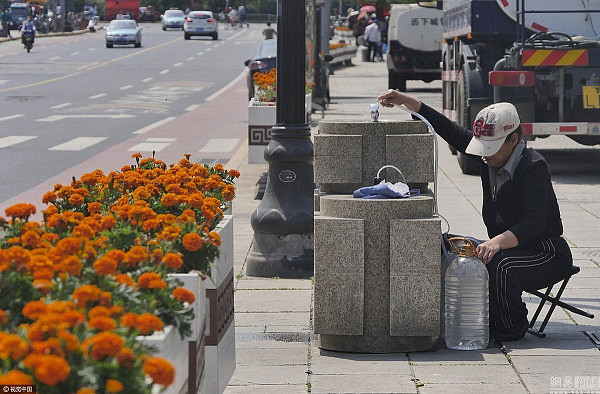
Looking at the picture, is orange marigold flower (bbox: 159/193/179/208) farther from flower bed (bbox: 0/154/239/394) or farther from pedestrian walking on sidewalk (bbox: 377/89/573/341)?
pedestrian walking on sidewalk (bbox: 377/89/573/341)

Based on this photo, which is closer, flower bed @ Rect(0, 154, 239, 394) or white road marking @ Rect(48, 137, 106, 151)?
flower bed @ Rect(0, 154, 239, 394)

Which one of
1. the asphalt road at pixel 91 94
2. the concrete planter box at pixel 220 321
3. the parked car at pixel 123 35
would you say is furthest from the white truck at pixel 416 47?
the parked car at pixel 123 35

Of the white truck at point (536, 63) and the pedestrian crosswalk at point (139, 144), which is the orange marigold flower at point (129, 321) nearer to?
the white truck at point (536, 63)

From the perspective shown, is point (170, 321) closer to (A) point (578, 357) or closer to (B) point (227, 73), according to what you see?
(A) point (578, 357)

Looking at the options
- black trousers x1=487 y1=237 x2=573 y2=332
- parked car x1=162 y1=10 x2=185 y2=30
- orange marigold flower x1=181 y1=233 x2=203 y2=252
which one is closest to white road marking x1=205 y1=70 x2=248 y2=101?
black trousers x1=487 y1=237 x2=573 y2=332

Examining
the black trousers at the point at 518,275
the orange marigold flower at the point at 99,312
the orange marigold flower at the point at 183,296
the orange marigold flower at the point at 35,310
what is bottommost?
the black trousers at the point at 518,275

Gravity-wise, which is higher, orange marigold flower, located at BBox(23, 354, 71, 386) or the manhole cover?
orange marigold flower, located at BBox(23, 354, 71, 386)

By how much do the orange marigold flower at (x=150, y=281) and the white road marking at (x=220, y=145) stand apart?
1555 cm

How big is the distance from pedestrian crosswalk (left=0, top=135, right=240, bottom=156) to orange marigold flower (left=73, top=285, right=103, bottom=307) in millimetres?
15324

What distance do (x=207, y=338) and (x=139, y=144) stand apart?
15.5 meters

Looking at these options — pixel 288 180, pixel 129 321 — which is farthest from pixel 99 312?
pixel 288 180

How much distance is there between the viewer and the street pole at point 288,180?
8.90 meters

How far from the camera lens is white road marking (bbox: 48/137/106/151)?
64.5 ft

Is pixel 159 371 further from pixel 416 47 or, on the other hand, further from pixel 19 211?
pixel 416 47
